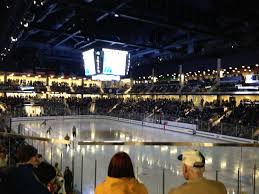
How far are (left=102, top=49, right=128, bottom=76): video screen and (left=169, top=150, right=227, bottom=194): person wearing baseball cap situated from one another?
2592 cm

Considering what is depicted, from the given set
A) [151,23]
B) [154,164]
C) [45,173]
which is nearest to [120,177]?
[45,173]

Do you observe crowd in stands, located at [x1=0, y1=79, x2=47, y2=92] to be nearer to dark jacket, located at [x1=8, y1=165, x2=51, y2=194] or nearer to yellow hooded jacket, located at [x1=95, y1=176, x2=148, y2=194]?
yellow hooded jacket, located at [x1=95, y1=176, x2=148, y2=194]

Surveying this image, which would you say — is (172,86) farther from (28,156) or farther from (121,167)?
(121,167)

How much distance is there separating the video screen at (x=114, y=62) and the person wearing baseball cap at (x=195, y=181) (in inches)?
1021

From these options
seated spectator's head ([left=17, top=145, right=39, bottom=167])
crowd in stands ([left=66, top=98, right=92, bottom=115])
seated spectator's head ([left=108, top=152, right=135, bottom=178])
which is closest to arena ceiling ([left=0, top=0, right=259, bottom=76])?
crowd in stands ([left=66, top=98, right=92, bottom=115])

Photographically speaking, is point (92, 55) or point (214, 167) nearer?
point (214, 167)

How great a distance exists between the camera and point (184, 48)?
A: 40.8 metres

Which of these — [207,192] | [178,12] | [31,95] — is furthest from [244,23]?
[31,95]

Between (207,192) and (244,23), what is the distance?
1133 inches

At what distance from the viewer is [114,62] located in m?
28.8

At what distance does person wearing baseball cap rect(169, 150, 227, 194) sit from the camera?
87.1 inches

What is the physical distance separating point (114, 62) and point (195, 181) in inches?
1056

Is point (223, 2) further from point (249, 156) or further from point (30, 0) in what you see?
point (30, 0)

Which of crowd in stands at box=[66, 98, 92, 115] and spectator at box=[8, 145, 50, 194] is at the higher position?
spectator at box=[8, 145, 50, 194]
